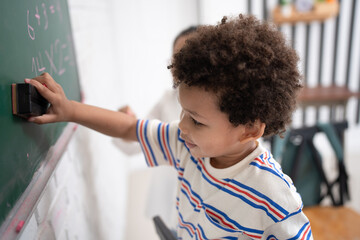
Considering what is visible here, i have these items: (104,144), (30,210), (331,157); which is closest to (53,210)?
(30,210)

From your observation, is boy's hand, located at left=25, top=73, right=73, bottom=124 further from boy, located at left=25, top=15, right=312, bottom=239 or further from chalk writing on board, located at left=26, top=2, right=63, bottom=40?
chalk writing on board, located at left=26, top=2, right=63, bottom=40

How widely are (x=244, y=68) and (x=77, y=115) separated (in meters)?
0.44

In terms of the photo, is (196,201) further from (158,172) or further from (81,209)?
(158,172)

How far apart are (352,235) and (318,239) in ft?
0.57

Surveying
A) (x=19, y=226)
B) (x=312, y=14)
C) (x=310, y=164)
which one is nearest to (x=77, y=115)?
(x=19, y=226)

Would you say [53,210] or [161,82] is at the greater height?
[53,210]

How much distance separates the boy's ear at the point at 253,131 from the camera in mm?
711

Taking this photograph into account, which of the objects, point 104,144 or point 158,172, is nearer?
point 158,172

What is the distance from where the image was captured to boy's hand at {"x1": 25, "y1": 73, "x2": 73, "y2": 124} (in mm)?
663

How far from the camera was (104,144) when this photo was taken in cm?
185

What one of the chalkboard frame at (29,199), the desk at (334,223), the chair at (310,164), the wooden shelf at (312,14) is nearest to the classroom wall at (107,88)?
the chalkboard frame at (29,199)

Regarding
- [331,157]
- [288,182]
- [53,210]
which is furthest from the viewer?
[331,157]

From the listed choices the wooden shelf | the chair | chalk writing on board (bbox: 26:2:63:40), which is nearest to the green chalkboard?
chalk writing on board (bbox: 26:2:63:40)

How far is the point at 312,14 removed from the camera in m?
3.12
